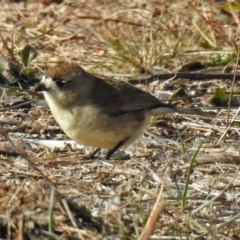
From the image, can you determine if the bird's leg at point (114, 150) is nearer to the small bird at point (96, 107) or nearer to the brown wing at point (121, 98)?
the small bird at point (96, 107)

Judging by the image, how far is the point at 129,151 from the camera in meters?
6.64

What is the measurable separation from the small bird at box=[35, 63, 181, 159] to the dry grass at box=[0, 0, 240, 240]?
17 cm

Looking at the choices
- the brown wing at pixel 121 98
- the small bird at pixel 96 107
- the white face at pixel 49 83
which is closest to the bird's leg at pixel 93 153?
the small bird at pixel 96 107

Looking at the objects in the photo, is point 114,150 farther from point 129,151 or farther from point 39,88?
point 39,88

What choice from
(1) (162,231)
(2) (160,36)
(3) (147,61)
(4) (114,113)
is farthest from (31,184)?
(2) (160,36)

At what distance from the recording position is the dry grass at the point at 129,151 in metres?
4.79

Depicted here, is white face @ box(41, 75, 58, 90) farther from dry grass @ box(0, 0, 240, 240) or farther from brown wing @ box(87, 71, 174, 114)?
dry grass @ box(0, 0, 240, 240)

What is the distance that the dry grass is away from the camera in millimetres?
4793

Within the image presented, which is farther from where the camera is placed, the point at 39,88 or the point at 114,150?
the point at 114,150

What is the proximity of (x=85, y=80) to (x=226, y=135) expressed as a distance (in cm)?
113

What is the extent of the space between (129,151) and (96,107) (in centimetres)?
46

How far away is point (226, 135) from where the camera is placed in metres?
6.77

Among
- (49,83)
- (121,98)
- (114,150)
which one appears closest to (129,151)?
(114,150)

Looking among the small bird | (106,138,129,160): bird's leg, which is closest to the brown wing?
the small bird
